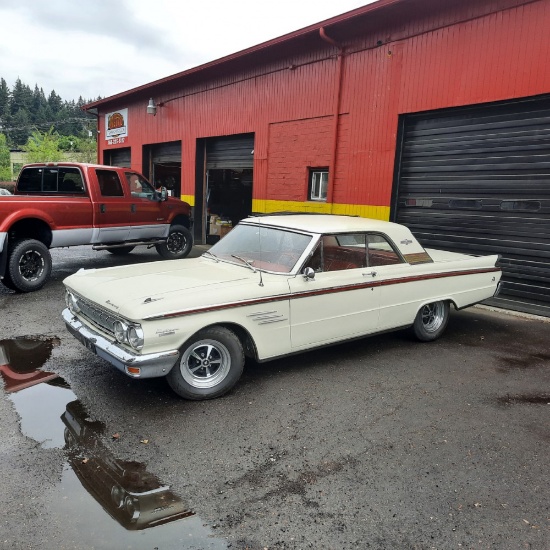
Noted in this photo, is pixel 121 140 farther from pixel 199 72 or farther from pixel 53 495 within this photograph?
pixel 53 495

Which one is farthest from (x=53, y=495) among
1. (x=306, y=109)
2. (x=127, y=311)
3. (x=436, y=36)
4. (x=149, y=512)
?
(x=306, y=109)

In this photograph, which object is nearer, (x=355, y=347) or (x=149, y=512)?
(x=149, y=512)

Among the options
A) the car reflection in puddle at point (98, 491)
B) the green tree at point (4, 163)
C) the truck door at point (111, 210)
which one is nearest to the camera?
the car reflection in puddle at point (98, 491)

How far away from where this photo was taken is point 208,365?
3922mm

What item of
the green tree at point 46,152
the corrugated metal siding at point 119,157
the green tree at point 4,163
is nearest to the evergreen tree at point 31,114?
the green tree at point 4,163

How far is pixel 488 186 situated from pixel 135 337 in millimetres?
6535

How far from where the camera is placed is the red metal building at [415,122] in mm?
7238

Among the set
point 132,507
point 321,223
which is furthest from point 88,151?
point 132,507

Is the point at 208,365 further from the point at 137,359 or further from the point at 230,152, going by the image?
the point at 230,152

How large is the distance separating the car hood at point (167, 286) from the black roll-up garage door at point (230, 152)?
814 centimetres

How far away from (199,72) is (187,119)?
1.54m

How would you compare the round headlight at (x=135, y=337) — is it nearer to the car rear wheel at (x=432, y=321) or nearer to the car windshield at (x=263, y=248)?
the car windshield at (x=263, y=248)

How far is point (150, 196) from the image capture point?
9781mm

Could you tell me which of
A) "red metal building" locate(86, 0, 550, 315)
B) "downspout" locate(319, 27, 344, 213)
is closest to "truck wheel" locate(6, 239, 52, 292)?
"red metal building" locate(86, 0, 550, 315)
